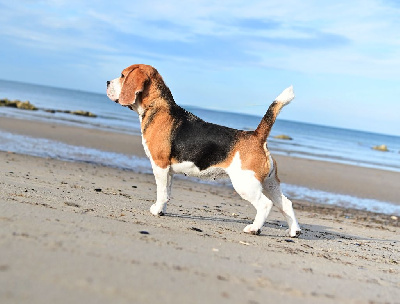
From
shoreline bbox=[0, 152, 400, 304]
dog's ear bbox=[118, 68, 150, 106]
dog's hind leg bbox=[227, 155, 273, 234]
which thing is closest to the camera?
shoreline bbox=[0, 152, 400, 304]

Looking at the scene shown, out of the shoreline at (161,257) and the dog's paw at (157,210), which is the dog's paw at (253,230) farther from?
the dog's paw at (157,210)

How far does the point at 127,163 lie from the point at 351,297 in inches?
536

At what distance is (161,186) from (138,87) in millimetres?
1389

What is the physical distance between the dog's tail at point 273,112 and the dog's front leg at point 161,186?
133cm

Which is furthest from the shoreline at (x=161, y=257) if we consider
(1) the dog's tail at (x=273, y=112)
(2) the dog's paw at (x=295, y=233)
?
(1) the dog's tail at (x=273, y=112)

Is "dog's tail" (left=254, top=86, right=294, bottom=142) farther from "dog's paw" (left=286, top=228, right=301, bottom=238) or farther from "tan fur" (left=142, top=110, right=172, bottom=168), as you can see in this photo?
"dog's paw" (left=286, top=228, right=301, bottom=238)

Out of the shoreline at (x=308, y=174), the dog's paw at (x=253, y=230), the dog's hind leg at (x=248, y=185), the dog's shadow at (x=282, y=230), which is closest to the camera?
the dog's hind leg at (x=248, y=185)

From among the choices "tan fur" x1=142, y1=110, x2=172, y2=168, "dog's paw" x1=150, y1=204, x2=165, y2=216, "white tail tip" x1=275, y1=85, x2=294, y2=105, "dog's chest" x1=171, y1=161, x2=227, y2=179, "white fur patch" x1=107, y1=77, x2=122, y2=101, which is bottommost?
"dog's paw" x1=150, y1=204, x2=165, y2=216

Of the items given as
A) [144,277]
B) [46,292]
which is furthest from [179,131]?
[46,292]

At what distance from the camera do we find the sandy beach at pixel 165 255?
2996 mm

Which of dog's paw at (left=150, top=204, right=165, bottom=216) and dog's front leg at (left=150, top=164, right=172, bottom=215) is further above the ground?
dog's front leg at (left=150, top=164, right=172, bottom=215)

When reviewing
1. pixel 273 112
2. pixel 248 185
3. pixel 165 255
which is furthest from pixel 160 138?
pixel 165 255

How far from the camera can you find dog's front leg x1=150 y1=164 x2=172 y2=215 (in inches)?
255

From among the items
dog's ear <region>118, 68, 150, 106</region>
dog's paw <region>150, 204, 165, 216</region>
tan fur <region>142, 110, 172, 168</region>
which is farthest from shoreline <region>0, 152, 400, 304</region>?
dog's ear <region>118, 68, 150, 106</region>
